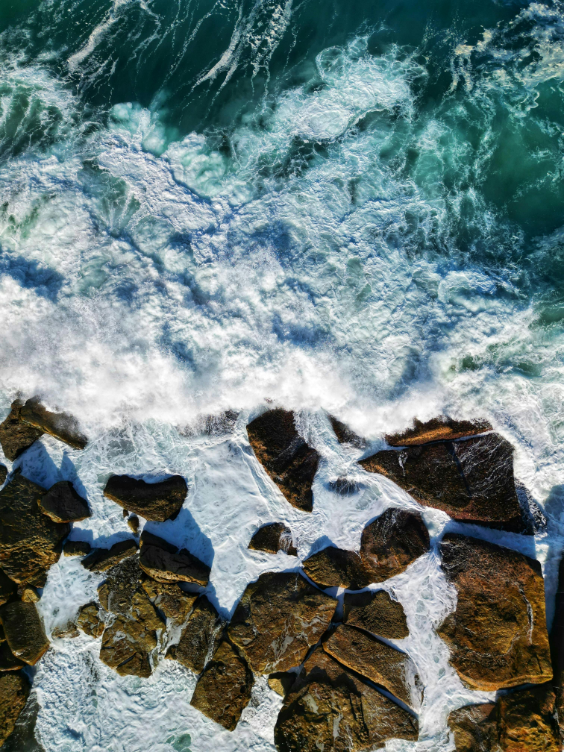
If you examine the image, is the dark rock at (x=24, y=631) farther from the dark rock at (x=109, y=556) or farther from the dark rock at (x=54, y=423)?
the dark rock at (x=54, y=423)

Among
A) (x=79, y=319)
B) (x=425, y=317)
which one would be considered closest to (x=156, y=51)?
(x=79, y=319)

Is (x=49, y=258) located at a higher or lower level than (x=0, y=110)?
lower

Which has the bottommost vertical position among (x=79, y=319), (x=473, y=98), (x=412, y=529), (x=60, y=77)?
(x=412, y=529)

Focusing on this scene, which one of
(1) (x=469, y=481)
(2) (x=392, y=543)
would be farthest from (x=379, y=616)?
(1) (x=469, y=481)

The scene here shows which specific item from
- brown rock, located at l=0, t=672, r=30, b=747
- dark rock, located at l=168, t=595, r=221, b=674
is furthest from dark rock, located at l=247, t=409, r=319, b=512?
brown rock, located at l=0, t=672, r=30, b=747

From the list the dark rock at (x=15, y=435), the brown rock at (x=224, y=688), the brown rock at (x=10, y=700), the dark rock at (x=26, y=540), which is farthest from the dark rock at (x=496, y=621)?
the dark rock at (x=15, y=435)

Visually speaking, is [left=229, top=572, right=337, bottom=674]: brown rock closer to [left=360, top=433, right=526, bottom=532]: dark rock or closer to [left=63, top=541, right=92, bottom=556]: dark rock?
[left=360, top=433, right=526, bottom=532]: dark rock

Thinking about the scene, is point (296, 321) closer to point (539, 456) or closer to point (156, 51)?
point (539, 456)
